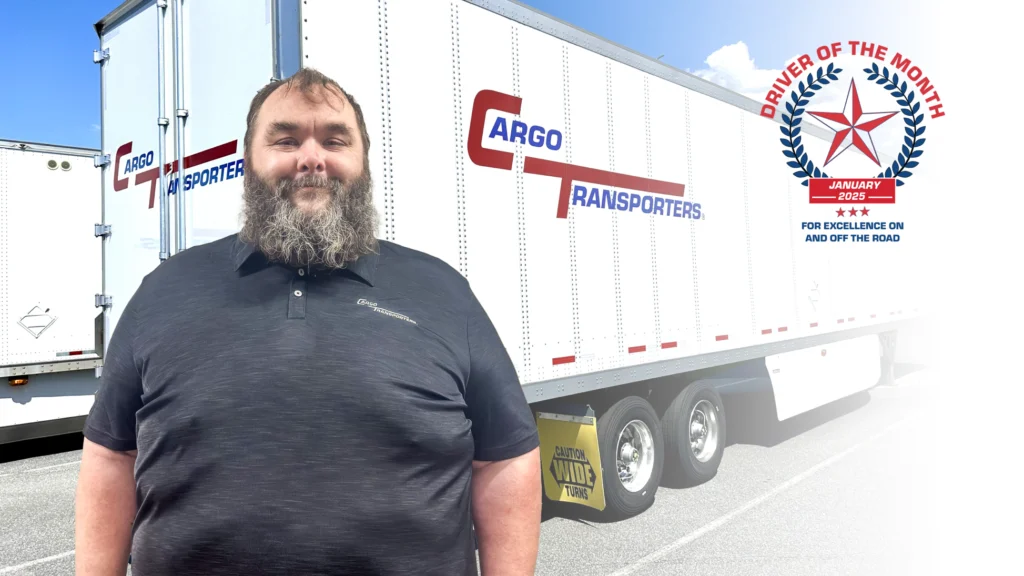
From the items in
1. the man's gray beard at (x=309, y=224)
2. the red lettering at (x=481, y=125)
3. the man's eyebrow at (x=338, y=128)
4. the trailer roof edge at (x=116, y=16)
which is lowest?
the man's gray beard at (x=309, y=224)

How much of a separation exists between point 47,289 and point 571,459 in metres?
6.87

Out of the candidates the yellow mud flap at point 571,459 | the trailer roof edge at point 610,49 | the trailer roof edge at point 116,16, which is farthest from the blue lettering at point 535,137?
the trailer roof edge at point 116,16

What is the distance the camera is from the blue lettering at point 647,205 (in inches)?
246

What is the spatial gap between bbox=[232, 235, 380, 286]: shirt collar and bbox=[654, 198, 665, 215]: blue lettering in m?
4.78

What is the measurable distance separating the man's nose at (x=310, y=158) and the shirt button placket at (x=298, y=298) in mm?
327

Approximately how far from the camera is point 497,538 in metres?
1.98

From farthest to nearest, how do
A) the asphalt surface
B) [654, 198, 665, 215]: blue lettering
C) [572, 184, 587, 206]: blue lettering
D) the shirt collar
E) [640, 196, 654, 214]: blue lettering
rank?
[654, 198, 665, 215]: blue lettering, [640, 196, 654, 214]: blue lettering, [572, 184, 587, 206]: blue lettering, the asphalt surface, the shirt collar

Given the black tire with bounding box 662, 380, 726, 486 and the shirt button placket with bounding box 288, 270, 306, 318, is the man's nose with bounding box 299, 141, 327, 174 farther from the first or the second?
the black tire with bounding box 662, 380, 726, 486

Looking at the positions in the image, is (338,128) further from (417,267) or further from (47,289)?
(47,289)

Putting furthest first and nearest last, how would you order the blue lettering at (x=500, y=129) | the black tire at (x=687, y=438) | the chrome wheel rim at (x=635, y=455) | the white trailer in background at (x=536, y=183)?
the black tire at (x=687, y=438) → the chrome wheel rim at (x=635, y=455) → the blue lettering at (x=500, y=129) → the white trailer in background at (x=536, y=183)

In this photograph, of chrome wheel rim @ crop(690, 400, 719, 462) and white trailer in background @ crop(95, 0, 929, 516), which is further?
chrome wheel rim @ crop(690, 400, 719, 462)

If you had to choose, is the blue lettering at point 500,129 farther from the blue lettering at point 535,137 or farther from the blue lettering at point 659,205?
the blue lettering at point 659,205

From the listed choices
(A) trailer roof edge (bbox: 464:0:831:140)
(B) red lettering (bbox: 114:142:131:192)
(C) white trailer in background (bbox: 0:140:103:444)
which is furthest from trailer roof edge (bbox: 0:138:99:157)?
(A) trailer roof edge (bbox: 464:0:831:140)

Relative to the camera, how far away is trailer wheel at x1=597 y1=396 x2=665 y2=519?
18.7 feet
